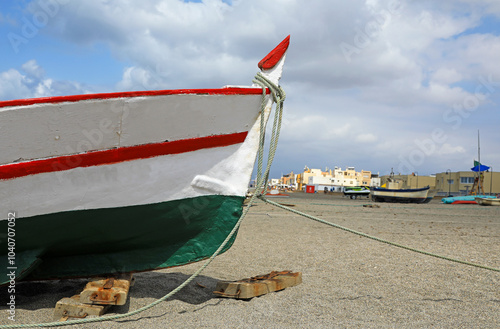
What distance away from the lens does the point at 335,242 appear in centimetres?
756

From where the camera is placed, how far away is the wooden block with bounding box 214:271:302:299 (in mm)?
3672

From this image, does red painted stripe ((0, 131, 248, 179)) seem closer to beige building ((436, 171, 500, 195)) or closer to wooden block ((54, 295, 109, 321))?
wooden block ((54, 295, 109, 321))

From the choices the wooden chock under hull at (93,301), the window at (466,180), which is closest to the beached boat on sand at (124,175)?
the wooden chock under hull at (93,301)

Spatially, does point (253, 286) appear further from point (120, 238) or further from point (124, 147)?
point (124, 147)

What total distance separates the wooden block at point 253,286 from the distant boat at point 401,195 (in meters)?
30.4

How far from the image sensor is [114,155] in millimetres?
3250

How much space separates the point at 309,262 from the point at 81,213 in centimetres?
336

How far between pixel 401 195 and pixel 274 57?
1233 inches

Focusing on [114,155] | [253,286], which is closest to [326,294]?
[253,286]

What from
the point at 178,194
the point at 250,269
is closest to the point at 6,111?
the point at 178,194

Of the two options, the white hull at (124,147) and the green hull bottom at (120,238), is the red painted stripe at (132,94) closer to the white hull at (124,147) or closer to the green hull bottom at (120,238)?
the white hull at (124,147)

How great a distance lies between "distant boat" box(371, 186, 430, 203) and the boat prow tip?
1217 inches

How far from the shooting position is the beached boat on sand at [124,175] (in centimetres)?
308

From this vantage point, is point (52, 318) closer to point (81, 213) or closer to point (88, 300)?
point (88, 300)
